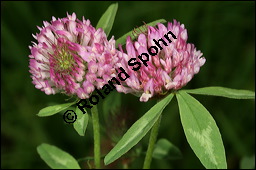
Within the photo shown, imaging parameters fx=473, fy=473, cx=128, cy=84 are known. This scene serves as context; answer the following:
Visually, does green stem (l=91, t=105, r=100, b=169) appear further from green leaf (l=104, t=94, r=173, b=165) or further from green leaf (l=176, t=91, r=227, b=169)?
green leaf (l=176, t=91, r=227, b=169)

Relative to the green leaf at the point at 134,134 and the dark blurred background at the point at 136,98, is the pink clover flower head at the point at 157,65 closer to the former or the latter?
the green leaf at the point at 134,134

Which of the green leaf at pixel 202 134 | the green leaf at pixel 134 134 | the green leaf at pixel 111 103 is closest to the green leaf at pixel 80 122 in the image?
the green leaf at pixel 134 134

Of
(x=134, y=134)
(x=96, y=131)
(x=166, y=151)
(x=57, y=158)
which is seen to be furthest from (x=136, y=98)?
(x=134, y=134)

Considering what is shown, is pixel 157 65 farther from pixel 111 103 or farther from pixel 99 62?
pixel 111 103

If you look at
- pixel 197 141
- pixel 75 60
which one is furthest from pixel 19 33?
pixel 197 141

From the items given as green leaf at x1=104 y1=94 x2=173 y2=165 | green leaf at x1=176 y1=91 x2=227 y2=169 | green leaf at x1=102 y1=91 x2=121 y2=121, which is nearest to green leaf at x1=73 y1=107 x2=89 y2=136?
green leaf at x1=104 y1=94 x2=173 y2=165
